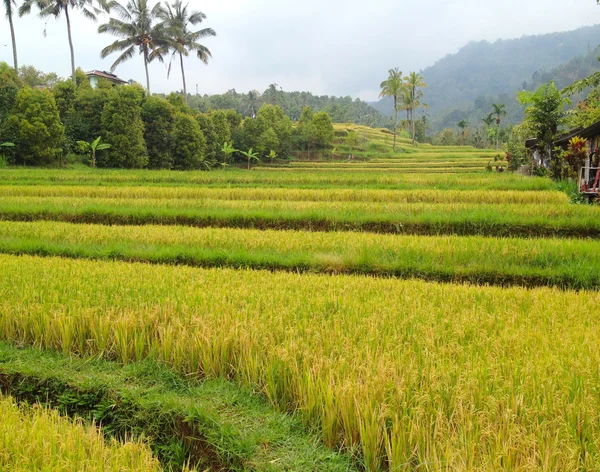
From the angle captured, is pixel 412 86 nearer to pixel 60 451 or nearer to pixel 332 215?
pixel 332 215

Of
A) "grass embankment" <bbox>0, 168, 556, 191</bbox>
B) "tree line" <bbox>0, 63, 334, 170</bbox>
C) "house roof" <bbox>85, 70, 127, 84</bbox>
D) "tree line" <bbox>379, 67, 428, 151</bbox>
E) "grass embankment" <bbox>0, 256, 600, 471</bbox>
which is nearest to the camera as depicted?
"grass embankment" <bbox>0, 256, 600, 471</bbox>

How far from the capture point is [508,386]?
256cm

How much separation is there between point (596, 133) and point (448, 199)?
639 centimetres

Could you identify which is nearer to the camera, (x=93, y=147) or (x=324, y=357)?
(x=324, y=357)

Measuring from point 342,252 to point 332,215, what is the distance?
11.8 ft

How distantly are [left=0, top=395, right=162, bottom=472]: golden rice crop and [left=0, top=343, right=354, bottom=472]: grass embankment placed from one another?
36 mm

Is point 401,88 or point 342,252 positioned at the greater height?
point 401,88

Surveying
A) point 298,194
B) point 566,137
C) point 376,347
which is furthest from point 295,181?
point 376,347

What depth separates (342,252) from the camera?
7.74m

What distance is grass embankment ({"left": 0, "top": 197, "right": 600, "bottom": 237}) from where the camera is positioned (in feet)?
32.9

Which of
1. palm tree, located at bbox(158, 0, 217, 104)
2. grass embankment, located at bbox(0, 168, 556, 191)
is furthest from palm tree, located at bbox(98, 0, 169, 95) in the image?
grass embankment, located at bbox(0, 168, 556, 191)

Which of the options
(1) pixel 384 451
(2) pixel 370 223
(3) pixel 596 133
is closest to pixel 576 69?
(3) pixel 596 133

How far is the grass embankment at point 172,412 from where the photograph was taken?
2399mm

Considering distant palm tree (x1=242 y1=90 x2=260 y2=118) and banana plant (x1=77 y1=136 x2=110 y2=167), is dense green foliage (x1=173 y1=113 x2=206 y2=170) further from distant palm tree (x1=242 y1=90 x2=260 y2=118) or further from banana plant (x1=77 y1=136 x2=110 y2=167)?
distant palm tree (x1=242 y1=90 x2=260 y2=118)
